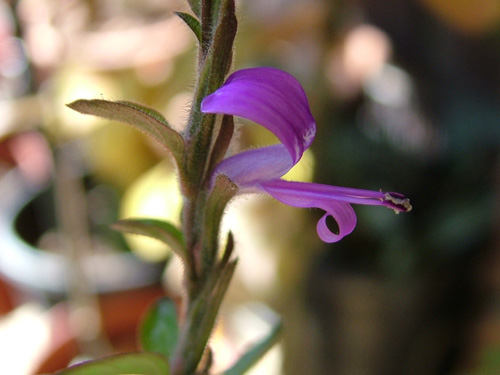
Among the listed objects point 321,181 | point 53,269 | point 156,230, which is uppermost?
point 156,230

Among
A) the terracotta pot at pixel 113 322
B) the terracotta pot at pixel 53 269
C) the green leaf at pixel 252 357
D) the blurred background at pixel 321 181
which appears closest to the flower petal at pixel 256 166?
the green leaf at pixel 252 357

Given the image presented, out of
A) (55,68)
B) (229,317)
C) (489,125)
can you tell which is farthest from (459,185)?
(55,68)

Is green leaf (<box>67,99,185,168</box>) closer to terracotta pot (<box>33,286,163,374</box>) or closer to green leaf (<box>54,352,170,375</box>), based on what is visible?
green leaf (<box>54,352,170,375</box>)

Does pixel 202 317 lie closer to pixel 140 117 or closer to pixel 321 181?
pixel 140 117

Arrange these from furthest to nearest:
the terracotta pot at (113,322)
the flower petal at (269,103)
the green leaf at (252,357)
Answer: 1. the terracotta pot at (113,322)
2. the green leaf at (252,357)
3. the flower petal at (269,103)

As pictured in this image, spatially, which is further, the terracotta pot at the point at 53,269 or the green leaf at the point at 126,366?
the terracotta pot at the point at 53,269

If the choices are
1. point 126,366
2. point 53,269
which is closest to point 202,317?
point 126,366

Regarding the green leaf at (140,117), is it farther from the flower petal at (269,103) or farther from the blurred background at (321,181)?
the blurred background at (321,181)
